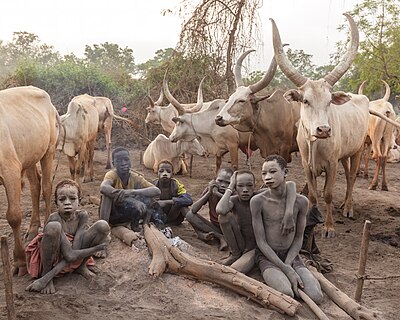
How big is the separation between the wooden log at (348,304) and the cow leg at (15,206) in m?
2.95

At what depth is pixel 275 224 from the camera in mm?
4664

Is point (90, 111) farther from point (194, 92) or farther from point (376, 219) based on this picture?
point (376, 219)

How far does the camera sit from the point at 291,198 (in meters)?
4.62

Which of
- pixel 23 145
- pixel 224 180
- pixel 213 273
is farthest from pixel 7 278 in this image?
pixel 224 180

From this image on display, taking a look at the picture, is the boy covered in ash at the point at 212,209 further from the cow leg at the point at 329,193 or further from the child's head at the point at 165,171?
the cow leg at the point at 329,193

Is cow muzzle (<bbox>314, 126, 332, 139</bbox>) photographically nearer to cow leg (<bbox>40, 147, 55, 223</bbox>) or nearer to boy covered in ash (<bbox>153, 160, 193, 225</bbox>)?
boy covered in ash (<bbox>153, 160, 193, 225</bbox>)

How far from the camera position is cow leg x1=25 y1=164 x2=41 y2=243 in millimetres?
5996

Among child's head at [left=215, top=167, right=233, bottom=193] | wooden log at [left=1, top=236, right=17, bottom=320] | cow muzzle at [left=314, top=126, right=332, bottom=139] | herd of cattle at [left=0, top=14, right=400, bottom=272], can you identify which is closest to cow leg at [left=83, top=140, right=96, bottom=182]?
herd of cattle at [left=0, top=14, right=400, bottom=272]

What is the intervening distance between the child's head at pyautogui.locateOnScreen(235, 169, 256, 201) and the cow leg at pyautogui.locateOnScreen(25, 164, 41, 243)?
2652 millimetres

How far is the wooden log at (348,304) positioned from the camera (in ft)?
13.3

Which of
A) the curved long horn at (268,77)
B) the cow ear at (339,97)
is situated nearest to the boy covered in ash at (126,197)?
the cow ear at (339,97)

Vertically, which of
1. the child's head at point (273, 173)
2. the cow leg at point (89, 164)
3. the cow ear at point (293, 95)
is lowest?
the cow leg at point (89, 164)

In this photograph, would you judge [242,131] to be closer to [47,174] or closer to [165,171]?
[165,171]

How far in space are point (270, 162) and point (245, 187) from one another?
0.46 m
